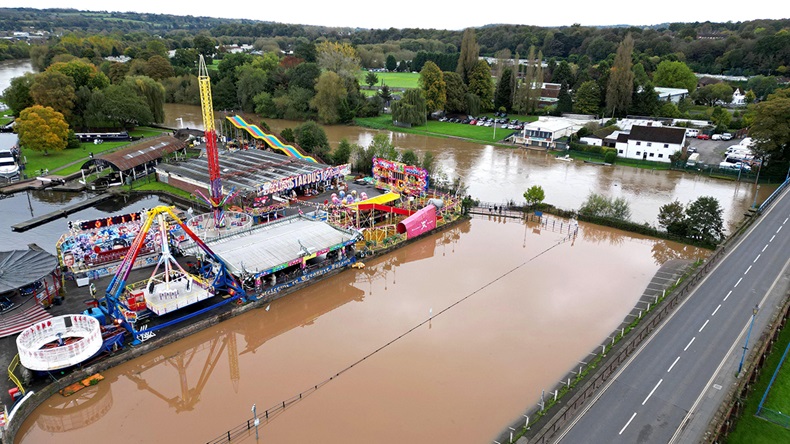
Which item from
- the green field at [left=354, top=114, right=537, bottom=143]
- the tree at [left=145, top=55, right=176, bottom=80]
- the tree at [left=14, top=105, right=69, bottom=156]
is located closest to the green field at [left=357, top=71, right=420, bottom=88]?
the green field at [left=354, top=114, right=537, bottom=143]

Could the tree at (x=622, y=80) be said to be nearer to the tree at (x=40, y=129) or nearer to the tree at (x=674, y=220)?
the tree at (x=674, y=220)

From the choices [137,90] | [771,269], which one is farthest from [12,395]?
[137,90]

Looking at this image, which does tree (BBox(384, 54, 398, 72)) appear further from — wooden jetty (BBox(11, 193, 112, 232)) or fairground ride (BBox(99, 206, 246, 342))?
fairground ride (BBox(99, 206, 246, 342))

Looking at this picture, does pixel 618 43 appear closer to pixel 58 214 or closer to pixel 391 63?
pixel 391 63

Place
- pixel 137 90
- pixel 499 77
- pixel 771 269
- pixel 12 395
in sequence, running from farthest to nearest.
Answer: pixel 499 77, pixel 137 90, pixel 771 269, pixel 12 395

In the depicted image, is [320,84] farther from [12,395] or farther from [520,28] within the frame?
[520,28]

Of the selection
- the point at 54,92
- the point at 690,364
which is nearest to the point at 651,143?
the point at 690,364
